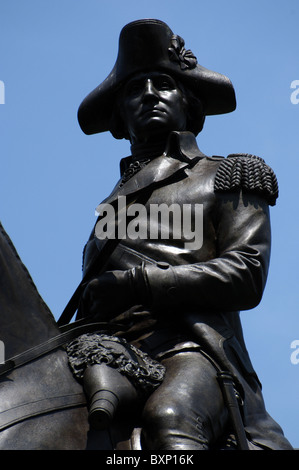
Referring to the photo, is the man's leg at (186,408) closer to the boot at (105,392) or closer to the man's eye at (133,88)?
the boot at (105,392)

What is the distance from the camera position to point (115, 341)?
802cm

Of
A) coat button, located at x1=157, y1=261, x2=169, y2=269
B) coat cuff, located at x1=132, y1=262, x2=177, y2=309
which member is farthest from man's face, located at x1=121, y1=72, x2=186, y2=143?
coat cuff, located at x1=132, y1=262, x2=177, y2=309

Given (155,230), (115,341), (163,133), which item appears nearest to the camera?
(115,341)

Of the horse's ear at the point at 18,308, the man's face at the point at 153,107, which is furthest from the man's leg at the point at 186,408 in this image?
the man's face at the point at 153,107

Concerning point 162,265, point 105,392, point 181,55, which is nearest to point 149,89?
point 181,55

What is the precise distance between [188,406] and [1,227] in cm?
191

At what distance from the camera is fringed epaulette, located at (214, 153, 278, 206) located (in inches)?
365

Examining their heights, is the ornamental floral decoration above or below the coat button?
above

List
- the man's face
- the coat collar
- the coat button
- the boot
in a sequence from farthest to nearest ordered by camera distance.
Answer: the man's face
the coat collar
the coat button
the boot

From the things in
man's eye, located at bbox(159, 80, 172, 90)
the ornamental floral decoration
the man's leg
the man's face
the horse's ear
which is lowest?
the man's leg

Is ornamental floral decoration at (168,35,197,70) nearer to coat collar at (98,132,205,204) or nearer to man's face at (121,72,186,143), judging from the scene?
man's face at (121,72,186,143)

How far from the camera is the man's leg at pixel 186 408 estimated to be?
23.9ft

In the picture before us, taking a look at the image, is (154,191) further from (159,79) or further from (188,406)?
(188,406)
